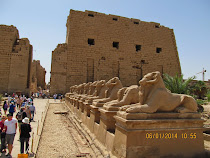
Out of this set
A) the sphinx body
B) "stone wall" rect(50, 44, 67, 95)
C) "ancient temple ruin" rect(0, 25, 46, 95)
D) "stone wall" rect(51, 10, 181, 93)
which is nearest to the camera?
the sphinx body

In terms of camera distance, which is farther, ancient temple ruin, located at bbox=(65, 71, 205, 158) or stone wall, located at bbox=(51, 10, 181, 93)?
stone wall, located at bbox=(51, 10, 181, 93)

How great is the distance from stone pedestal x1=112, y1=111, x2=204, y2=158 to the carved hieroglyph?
119 mm

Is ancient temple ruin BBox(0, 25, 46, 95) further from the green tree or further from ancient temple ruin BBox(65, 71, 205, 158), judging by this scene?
ancient temple ruin BBox(65, 71, 205, 158)

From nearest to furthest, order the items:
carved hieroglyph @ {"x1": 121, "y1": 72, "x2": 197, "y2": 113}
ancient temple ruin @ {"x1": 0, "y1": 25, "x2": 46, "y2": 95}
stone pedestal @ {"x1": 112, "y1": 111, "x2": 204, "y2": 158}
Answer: stone pedestal @ {"x1": 112, "y1": 111, "x2": 204, "y2": 158}, carved hieroglyph @ {"x1": 121, "y1": 72, "x2": 197, "y2": 113}, ancient temple ruin @ {"x1": 0, "y1": 25, "x2": 46, "y2": 95}

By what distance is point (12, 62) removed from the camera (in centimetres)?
1480

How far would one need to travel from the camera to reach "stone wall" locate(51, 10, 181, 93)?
52.1 ft

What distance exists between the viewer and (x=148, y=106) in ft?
9.36

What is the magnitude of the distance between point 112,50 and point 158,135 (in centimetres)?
1499

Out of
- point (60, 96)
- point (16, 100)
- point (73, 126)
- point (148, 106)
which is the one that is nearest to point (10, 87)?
point (60, 96)

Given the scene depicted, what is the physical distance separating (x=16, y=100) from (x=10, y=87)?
18.5 feet

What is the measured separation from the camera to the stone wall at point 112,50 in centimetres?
1588

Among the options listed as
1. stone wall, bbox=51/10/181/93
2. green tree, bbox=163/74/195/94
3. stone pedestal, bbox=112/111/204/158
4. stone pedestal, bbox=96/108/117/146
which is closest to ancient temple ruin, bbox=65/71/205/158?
stone pedestal, bbox=112/111/204/158
